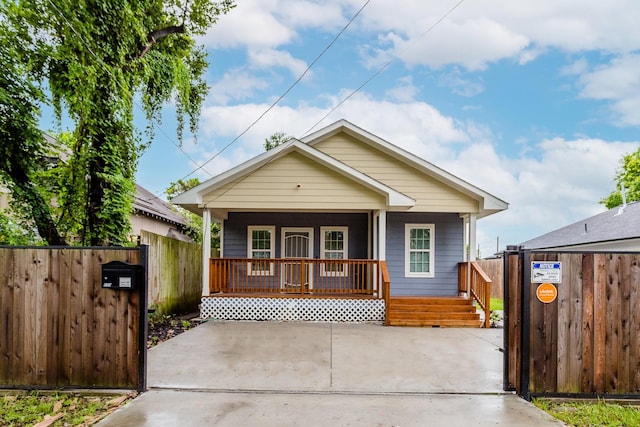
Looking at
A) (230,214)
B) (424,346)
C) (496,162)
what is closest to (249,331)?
(424,346)

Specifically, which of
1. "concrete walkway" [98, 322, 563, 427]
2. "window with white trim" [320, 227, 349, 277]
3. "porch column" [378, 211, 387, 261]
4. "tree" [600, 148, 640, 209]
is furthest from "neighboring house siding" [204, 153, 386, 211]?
"tree" [600, 148, 640, 209]

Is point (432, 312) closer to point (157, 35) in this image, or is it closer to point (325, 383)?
point (325, 383)

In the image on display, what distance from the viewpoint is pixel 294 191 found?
10.5 metres

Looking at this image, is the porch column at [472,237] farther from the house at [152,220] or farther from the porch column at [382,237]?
the house at [152,220]

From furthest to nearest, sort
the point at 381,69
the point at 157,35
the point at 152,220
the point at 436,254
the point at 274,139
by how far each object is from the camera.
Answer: the point at 274,139
the point at 152,220
the point at 436,254
the point at 381,69
the point at 157,35

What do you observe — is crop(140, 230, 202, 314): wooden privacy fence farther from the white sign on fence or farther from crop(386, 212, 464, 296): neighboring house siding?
the white sign on fence

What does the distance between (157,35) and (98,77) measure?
2593 mm

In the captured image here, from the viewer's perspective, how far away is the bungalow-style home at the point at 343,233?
10.4 metres

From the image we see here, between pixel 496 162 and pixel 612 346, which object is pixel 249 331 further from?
pixel 496 162

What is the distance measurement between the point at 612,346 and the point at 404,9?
27.3 feet

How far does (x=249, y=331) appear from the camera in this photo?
8758 millimetres

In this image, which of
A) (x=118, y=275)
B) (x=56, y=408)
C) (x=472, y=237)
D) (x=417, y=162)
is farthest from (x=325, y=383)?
(x=417, y=162)

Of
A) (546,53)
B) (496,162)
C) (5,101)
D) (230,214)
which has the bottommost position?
(230,214)

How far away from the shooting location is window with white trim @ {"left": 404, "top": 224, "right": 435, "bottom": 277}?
12.2 metres
